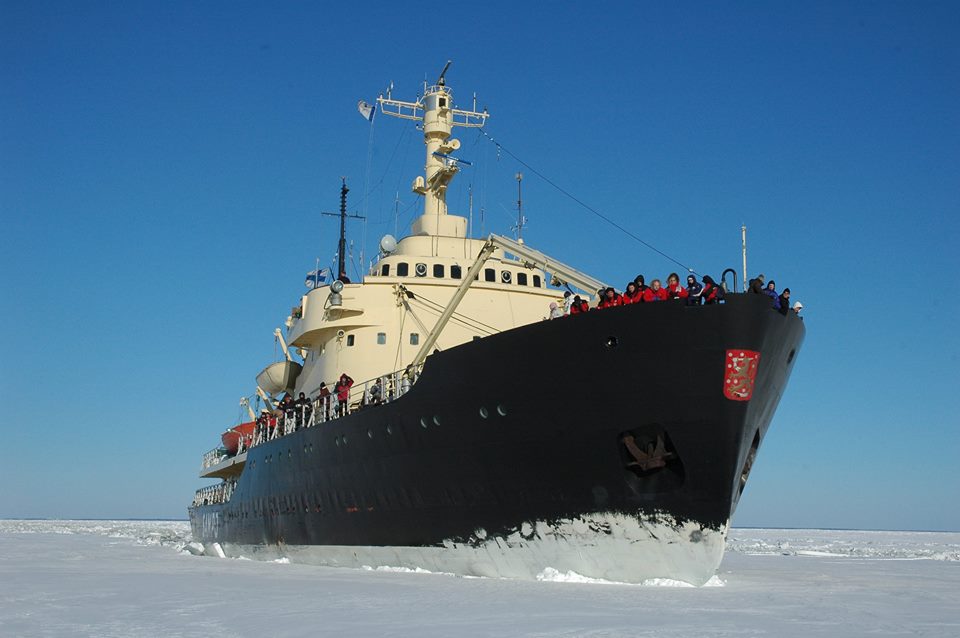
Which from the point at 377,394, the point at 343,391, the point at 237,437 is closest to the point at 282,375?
the point at 237,437

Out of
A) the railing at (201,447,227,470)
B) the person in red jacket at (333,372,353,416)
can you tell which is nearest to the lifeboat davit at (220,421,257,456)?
the railing at (201,447,227,470)

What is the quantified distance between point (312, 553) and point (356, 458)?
12.6 feet

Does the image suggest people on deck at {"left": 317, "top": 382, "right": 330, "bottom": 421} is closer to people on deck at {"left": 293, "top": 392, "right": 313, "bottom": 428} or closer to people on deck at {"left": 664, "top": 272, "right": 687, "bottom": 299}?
people on deck at {"left": 293, "top": 392, "right": 313, "bottom": 428}

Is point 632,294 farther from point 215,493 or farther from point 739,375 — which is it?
point 215,493

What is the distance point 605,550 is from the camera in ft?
43.4

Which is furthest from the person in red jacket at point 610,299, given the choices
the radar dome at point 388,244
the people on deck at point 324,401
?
the radar dome at point 388,244

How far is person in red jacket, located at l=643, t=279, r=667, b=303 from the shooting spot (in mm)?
13605

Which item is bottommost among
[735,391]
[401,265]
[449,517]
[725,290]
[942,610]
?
[942,610]

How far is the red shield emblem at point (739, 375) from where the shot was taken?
12.8m

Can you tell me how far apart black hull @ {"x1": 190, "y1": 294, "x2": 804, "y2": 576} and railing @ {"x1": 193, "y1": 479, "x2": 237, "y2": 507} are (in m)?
13.5

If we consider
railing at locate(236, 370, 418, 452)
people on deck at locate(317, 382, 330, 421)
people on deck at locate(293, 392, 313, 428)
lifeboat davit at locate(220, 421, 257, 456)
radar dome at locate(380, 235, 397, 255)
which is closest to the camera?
railing at locate(236, 370, 418, 452)

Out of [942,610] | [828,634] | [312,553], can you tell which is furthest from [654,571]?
[312,553]

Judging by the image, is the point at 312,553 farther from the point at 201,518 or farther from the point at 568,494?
the point at 201,518

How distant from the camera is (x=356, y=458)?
17.2 meters
